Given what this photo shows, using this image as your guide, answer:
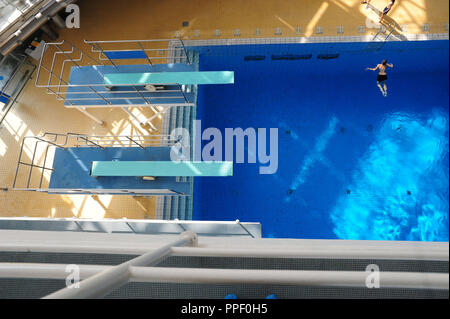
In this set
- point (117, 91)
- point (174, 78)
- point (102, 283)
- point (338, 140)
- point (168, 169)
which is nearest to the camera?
point (102, 283)

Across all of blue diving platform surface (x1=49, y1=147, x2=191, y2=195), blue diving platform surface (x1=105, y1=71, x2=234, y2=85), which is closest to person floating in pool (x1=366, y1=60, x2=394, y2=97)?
blue diving platform surface (x1=105, y1=71, x2=234, y2=85)

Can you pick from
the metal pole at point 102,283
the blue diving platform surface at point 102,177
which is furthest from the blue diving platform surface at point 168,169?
the metal pole at point 102,283

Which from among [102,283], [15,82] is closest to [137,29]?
[15,82]

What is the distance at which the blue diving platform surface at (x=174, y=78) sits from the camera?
8.26 feet

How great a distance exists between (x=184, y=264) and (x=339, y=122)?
133 inches

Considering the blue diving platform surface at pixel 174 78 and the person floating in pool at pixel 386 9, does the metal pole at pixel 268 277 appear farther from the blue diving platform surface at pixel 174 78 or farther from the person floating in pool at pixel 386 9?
the person floating in pool at pixel 386 9

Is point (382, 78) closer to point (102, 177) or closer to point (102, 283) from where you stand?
point (102, 177)

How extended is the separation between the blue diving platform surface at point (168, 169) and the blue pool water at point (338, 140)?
1.00m

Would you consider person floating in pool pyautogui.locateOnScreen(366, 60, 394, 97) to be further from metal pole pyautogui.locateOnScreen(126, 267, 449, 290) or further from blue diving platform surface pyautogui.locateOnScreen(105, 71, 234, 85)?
metal pole pyautogui.locateOnScreen(126, 267, 449, 290)

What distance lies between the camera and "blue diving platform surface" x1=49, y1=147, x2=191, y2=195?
8.17ft

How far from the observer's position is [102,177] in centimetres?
256

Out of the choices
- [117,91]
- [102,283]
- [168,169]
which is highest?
[117,91]

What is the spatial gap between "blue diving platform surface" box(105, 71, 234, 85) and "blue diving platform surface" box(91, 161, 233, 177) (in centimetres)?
77

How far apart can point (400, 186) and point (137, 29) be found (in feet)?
12.9
